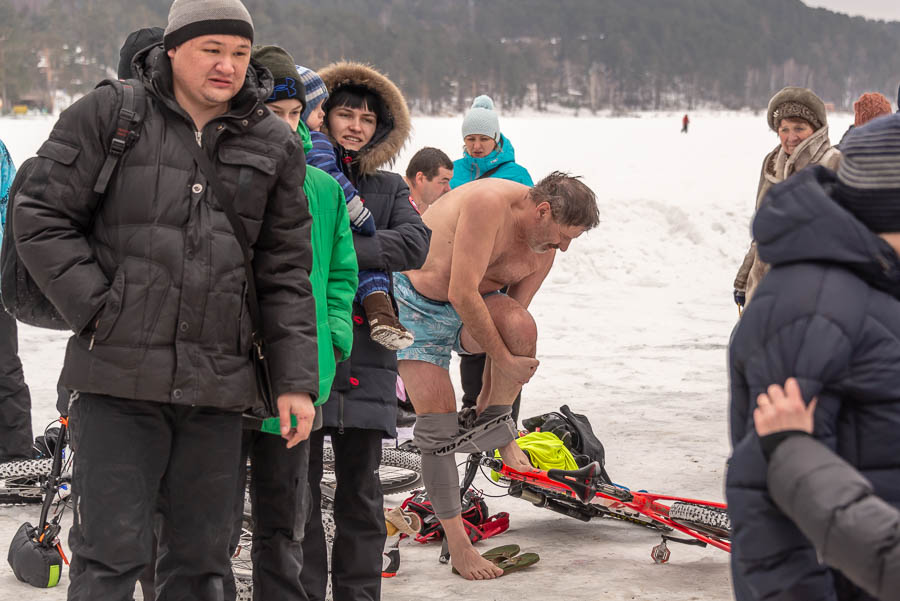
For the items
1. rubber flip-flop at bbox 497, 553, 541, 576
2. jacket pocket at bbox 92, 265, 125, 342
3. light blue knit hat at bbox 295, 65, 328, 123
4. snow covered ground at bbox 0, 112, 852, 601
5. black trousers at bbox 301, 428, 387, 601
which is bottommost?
snow covered ground at bbox 0, 112, 852, 601

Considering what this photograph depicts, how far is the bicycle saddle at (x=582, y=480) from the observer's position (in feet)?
16.2

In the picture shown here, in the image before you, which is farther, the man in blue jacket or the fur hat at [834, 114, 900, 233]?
the man in blue jacket

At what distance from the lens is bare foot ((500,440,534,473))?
16.7 feet

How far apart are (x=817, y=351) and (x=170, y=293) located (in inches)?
60.1

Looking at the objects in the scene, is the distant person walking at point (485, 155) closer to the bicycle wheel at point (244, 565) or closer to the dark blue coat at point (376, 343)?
the dark blue coat at point (376, 343)

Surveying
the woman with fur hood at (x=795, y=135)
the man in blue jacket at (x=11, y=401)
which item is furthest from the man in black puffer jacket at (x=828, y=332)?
the man in blue jacket at (x=11, y=401)

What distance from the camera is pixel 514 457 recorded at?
16.9ft

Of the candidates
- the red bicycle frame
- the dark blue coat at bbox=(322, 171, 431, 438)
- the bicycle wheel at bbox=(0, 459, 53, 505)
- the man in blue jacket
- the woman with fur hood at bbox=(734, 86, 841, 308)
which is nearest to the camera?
the dark blue coat at bbox=(322, 171, 431, 438)

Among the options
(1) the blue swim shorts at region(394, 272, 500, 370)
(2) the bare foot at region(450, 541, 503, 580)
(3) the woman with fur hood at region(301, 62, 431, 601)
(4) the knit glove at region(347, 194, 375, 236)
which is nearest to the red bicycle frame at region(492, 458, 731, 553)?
(2) the bare foot at region(450, 541, 503, 580)

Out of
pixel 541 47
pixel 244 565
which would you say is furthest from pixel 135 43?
pixel 541 47

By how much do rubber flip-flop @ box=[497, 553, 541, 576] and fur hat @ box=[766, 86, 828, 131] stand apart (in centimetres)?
270

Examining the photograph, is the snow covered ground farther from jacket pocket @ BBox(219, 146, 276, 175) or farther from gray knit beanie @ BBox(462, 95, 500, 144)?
jacket pocket @ BBox(219, 146, 276, 175)

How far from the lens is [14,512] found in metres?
5.15

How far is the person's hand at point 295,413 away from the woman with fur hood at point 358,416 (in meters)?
0.73
